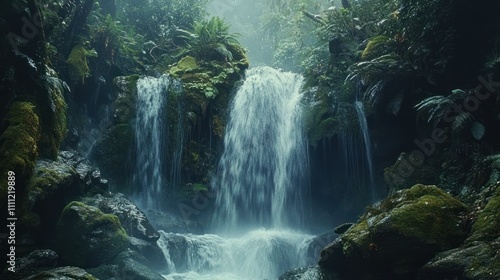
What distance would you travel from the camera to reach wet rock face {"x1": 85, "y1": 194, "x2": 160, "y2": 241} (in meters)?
9.72

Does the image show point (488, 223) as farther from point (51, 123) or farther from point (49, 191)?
point (51, 123)

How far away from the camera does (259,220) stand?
1412 centimetres

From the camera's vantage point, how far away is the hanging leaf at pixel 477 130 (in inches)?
309

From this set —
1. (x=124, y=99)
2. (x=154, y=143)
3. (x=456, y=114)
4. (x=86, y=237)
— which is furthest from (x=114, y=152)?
(x=456, y=114)

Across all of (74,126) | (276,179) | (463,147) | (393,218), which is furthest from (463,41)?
(74,126)

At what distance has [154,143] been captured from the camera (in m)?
14.5

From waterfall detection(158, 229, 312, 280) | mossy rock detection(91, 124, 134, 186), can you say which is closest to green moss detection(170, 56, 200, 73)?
mossy rock detection(91, 124, 134, 186)

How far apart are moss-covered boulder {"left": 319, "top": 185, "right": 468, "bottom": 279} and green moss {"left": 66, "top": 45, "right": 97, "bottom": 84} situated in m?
11.0

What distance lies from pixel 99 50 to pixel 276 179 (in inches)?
351

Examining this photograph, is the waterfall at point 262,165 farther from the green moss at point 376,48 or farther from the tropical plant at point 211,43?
the green moss at point 376,48

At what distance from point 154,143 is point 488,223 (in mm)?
11570

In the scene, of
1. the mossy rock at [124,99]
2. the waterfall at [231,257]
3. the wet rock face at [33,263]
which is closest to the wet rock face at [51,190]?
the wet rock face at [33,263]

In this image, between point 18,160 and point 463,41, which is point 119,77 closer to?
point 18,160

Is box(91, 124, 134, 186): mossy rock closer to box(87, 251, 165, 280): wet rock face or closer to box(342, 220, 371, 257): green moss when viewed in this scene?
box(87, 251, 165, 280): wet rock face
